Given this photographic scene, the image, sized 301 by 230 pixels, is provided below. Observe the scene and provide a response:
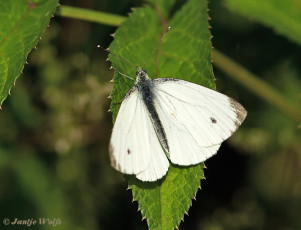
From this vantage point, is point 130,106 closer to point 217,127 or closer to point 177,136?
point 177,136

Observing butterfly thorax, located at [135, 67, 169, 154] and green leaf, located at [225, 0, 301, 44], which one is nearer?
butterfly thorax, located at [135, 67, 169, 154]

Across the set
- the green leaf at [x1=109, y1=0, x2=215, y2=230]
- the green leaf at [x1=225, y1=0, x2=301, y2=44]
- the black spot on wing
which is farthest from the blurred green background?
the black spot on wing

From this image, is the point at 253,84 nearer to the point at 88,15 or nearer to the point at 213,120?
the point at 213,120

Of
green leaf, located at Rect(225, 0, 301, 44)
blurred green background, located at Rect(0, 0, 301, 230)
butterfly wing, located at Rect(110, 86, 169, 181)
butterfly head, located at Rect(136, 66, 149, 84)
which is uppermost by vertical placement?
green leaf, located at Rect(225, 0, 301, 44)

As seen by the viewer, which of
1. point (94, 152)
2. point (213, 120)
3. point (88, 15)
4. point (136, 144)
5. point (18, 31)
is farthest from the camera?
point (94, 152)

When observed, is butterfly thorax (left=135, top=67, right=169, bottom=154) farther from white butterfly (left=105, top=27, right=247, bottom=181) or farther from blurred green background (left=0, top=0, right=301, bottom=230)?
blurred green background (left=0, top=0, right=301, bottom=230)

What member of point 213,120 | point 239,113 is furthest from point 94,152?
point 239,113

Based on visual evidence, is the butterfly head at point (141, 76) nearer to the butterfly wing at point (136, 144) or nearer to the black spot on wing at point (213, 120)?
the butterfly wing at point (136, 144)
